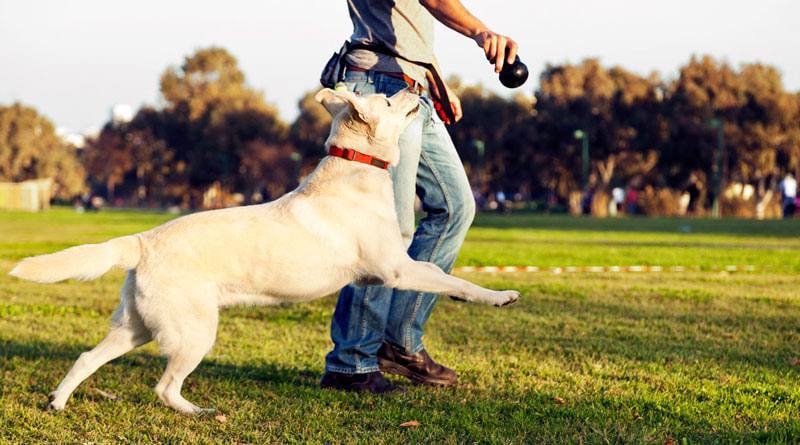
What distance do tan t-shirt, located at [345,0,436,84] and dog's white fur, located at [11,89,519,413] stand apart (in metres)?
0.42

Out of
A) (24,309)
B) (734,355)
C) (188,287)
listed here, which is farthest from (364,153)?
(24,309)

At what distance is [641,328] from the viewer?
23.7 ft

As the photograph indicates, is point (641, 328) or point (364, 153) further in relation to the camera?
point (641, 328)

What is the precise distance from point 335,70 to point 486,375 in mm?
1899

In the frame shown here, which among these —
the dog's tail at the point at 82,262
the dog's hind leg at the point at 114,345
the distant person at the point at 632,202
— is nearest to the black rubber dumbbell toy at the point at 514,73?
the dog's tail at the point at 82,262

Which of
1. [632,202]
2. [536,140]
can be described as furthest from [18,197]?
[632,202]

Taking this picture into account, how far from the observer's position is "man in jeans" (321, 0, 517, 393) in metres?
4.89

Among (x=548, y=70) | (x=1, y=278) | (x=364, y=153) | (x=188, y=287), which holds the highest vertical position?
(x=548, y=70)

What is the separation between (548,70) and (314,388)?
62675 mm

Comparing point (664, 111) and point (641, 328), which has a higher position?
point (664, 111)

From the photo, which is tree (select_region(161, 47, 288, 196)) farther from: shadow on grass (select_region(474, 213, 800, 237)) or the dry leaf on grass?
the dry leaf on grass

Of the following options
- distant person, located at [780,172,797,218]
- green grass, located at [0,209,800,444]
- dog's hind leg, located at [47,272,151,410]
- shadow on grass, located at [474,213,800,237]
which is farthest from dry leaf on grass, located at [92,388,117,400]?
distant person, located at [780,172,797,218]

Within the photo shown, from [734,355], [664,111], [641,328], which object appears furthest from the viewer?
[664,111]

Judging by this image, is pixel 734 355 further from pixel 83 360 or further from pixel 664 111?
pixel 664 111
